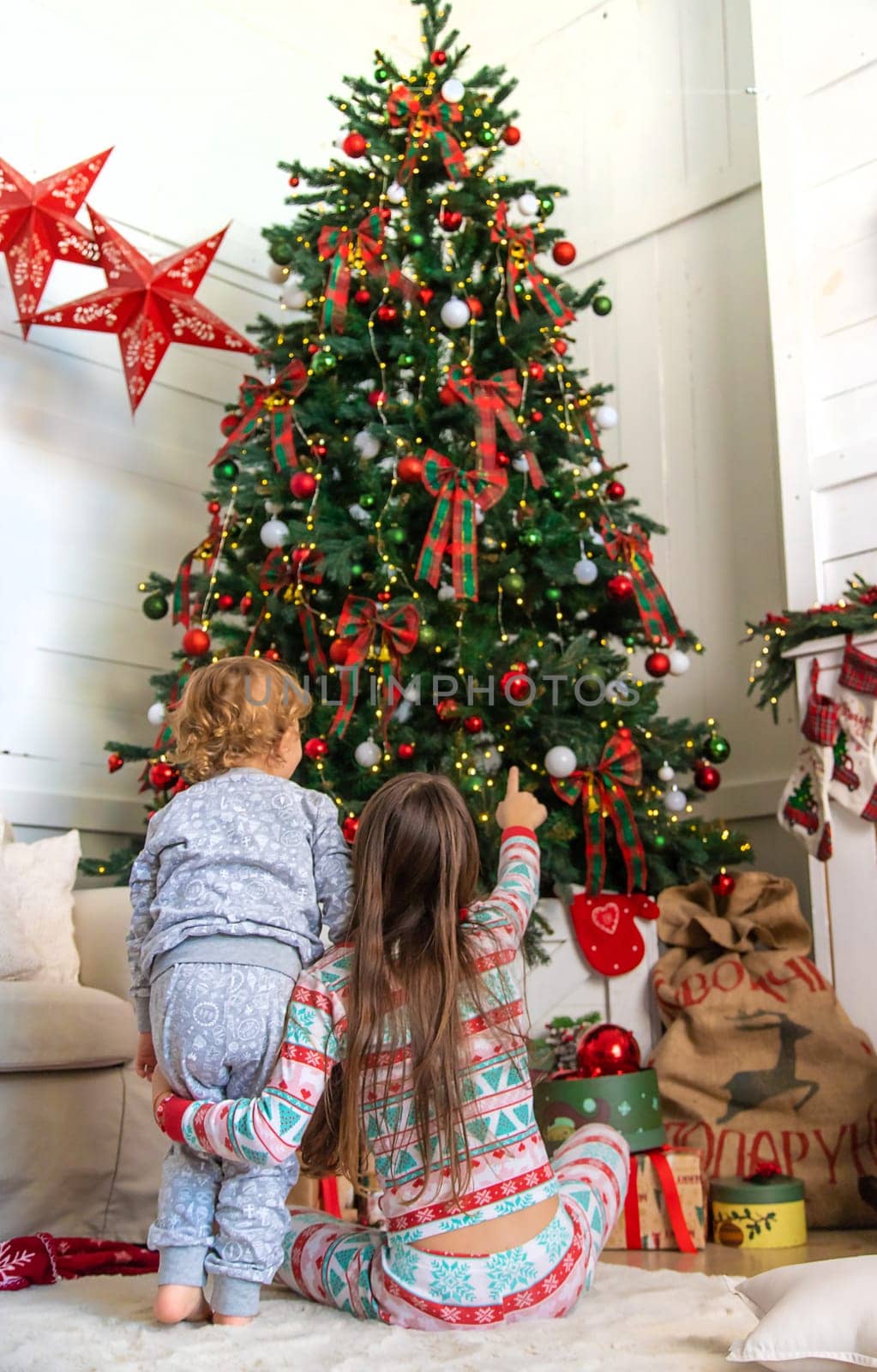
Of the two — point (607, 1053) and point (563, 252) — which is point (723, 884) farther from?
point (563, 252)

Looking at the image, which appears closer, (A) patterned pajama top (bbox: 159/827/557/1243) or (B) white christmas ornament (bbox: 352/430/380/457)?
(A) patterned pajama top (bbox: 159/827/557/1243)

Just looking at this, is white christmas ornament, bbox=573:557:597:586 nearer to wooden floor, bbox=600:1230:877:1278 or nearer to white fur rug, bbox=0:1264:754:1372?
wooden floor, bbox=600:1230:877:1278

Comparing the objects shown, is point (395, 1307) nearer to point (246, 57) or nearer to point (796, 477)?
point (796, 477)

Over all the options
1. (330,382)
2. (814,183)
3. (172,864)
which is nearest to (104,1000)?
(172,864)

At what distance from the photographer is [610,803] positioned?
8.47 feet

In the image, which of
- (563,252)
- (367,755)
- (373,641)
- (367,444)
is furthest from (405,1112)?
(563,252)

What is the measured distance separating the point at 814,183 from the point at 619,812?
4.97 ft

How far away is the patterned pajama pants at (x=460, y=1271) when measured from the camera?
1.45 meters

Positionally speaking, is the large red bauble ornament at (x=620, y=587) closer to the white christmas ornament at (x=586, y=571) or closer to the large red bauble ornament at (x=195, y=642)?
the white christmas ornament at (x=586, y=571)

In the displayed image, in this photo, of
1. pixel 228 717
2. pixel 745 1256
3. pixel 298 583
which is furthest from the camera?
pixel 298 583

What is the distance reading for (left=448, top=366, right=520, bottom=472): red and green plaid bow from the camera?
2.69 meters

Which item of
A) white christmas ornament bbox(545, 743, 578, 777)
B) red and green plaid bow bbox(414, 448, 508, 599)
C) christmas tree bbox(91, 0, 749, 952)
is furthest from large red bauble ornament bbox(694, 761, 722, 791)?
red and green plaid bow bbox(414, 448, 508, 599)

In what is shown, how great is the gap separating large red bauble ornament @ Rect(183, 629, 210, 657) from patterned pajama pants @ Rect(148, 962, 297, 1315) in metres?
1.21

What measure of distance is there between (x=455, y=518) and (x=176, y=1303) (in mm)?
1594
